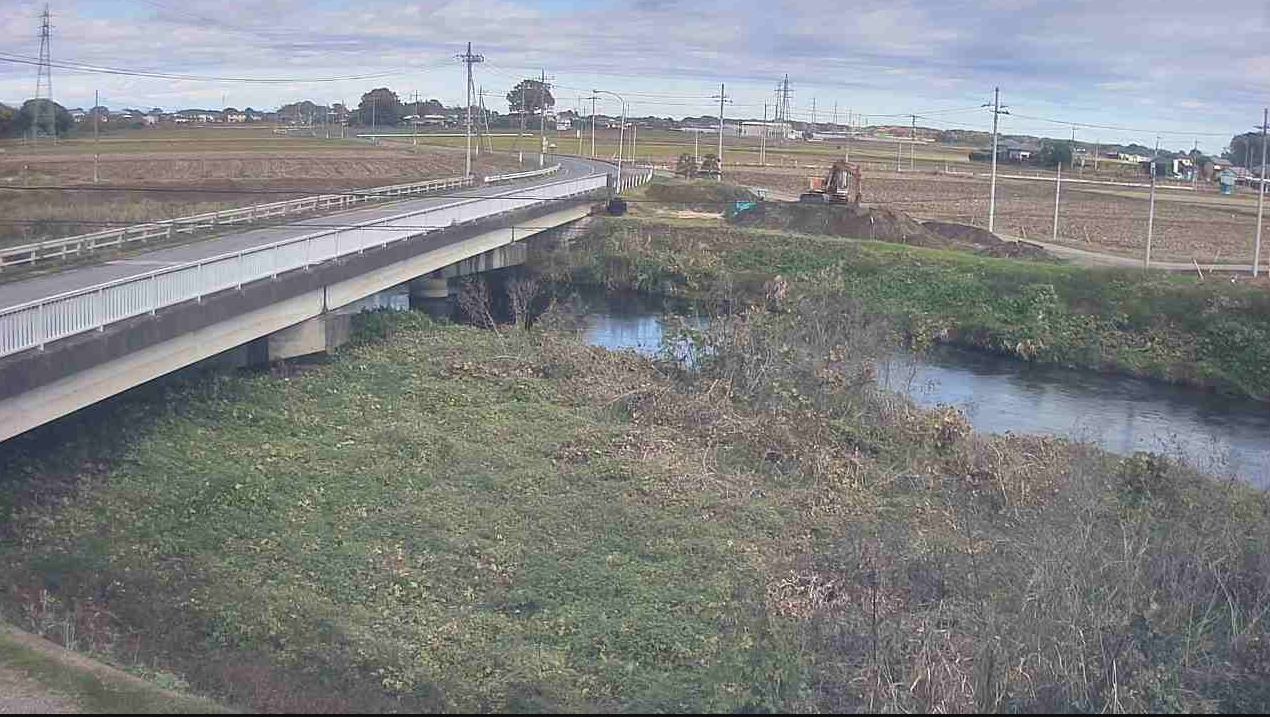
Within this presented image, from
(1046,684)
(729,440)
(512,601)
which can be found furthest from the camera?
(729,440)

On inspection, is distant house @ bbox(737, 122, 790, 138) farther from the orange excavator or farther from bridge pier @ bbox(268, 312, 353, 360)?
bridge pier @ bbox(268, 312, 353, 360)

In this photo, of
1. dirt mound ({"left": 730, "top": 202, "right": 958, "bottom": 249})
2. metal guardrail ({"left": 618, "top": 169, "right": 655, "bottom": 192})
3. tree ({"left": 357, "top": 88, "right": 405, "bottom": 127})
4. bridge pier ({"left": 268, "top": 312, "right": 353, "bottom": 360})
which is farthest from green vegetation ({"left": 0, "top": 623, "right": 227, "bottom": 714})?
tree ({"left": 357, "top": 88, "right": 405, "bottom": 127})

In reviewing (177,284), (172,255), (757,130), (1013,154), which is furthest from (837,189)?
(757,130)

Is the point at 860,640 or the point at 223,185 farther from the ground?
the point at 223,185

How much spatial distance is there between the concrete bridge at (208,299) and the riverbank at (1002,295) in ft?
31.6

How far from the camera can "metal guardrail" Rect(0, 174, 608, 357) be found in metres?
15.3

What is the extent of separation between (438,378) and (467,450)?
5.83 metres

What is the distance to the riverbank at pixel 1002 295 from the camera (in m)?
35.1

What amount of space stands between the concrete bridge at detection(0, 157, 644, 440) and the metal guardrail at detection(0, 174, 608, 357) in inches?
0.9

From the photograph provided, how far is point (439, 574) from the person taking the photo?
46.4 ft

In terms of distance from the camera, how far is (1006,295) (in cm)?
4050

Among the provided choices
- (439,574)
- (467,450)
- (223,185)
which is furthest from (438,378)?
(223,185)

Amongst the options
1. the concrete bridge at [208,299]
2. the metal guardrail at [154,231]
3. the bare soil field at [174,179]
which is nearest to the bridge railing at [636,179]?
the bare soil field at [174,179]

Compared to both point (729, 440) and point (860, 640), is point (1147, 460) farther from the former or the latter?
point (860, 640)
